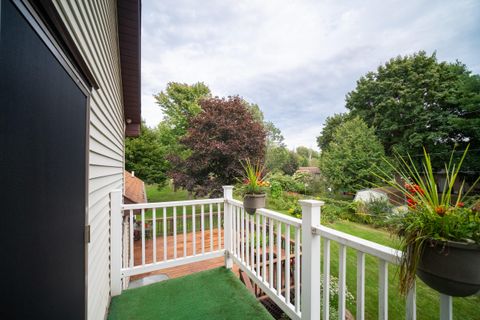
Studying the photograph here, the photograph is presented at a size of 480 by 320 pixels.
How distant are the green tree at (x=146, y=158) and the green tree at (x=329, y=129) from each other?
18756 mm

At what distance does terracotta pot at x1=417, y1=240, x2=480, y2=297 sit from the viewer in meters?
0.78

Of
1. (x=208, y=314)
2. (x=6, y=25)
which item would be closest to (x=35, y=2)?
(x=6, y=25)

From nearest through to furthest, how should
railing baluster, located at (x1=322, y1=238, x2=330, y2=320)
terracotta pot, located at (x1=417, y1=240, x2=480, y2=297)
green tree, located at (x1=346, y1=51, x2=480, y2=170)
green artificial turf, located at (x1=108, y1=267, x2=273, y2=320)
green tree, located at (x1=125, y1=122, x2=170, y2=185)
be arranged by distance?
terracotta pot, located at (x1=417, y1=240, x2=480, y2=297) < railing baluster, located at (x1=322, y1=238, x2=330, y2=320) < green artificial turf, located at (x1=108, y1=267, x2=273, y2=320) < green tree, located at (x1=346, y1=51, x2=480, y2=170) < green tree, located at (x1=125, y1=122, x2=170, y2=185)

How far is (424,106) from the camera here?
16562 mm

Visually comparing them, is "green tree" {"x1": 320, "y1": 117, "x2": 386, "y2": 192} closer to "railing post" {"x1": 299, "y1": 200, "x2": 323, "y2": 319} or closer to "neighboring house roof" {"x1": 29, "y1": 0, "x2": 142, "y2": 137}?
"neighboring house roof" {"x1": 29, "y1": 0, "x2": 142, "y2": 137}

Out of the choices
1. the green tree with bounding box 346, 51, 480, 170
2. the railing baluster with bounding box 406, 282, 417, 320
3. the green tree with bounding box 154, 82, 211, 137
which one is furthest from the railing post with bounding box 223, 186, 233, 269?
the green tree with bounding box 346, 51, 480, 170

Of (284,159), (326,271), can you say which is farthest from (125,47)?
(284,159)

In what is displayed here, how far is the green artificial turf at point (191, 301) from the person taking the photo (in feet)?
7.55

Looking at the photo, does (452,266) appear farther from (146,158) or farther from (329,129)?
(329,129)

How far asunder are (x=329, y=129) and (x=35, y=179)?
26.6m

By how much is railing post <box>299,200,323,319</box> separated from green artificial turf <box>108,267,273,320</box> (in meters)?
0.76

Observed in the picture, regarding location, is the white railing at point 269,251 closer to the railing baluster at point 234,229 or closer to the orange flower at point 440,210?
the railing baluster at point 234,229

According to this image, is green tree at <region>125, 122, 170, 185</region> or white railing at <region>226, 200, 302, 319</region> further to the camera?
green tree at <region>125, 122, 170, 185</region>

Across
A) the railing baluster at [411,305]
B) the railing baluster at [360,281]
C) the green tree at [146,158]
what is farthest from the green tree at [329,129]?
the railing baluster at [411,305]
